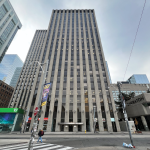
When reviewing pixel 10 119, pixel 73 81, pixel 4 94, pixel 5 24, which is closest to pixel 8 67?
pixel 5 24

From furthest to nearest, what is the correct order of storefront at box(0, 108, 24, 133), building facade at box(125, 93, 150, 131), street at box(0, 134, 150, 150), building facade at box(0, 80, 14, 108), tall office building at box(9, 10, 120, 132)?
building facade at box(0, 80, 14, 108) → tall office building at box(9, 10, 120, 132) → building facade at box(125, 93, 150, 131) → storefront at box(0, 108, 24, 133) → street at box(0, 134, 150, 150)

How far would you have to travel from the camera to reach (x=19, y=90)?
70.2 meters

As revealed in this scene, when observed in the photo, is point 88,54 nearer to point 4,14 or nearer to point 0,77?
point 4,14

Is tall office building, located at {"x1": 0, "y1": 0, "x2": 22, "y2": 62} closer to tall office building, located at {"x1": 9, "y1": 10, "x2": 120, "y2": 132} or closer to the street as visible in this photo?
tall office building, located at {"x1": 9, "y1": 10, "x2": 120, "y2": 132}

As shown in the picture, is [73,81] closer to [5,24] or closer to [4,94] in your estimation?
[4,94]

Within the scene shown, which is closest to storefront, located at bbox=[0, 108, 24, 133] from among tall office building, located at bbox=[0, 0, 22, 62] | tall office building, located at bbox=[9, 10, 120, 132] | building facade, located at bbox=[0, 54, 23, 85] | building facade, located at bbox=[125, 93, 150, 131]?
tall office building, located at bbox=[9, 10, 120, 132]

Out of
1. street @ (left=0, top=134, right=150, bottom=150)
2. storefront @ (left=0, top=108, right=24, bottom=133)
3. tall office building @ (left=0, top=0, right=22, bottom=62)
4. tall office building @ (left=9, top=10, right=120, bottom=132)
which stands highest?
tall office building @ (left=0, top=0, right=22, bottom=62)

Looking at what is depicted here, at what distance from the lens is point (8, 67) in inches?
5615

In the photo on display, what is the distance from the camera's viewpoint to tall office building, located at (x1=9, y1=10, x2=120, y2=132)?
1324 inches

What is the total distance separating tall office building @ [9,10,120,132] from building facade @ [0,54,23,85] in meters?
88.0

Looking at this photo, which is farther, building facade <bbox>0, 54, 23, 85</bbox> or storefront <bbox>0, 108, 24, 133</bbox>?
building facade <bbox>0, 54, 23, 85</bbox>

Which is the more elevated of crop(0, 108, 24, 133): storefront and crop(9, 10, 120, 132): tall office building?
crop(9, 10, 120, 132): tall office building

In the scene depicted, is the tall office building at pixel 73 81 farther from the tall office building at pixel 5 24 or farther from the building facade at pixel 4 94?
the tall office building at pixel 5 24

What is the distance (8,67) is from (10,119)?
14007cm
